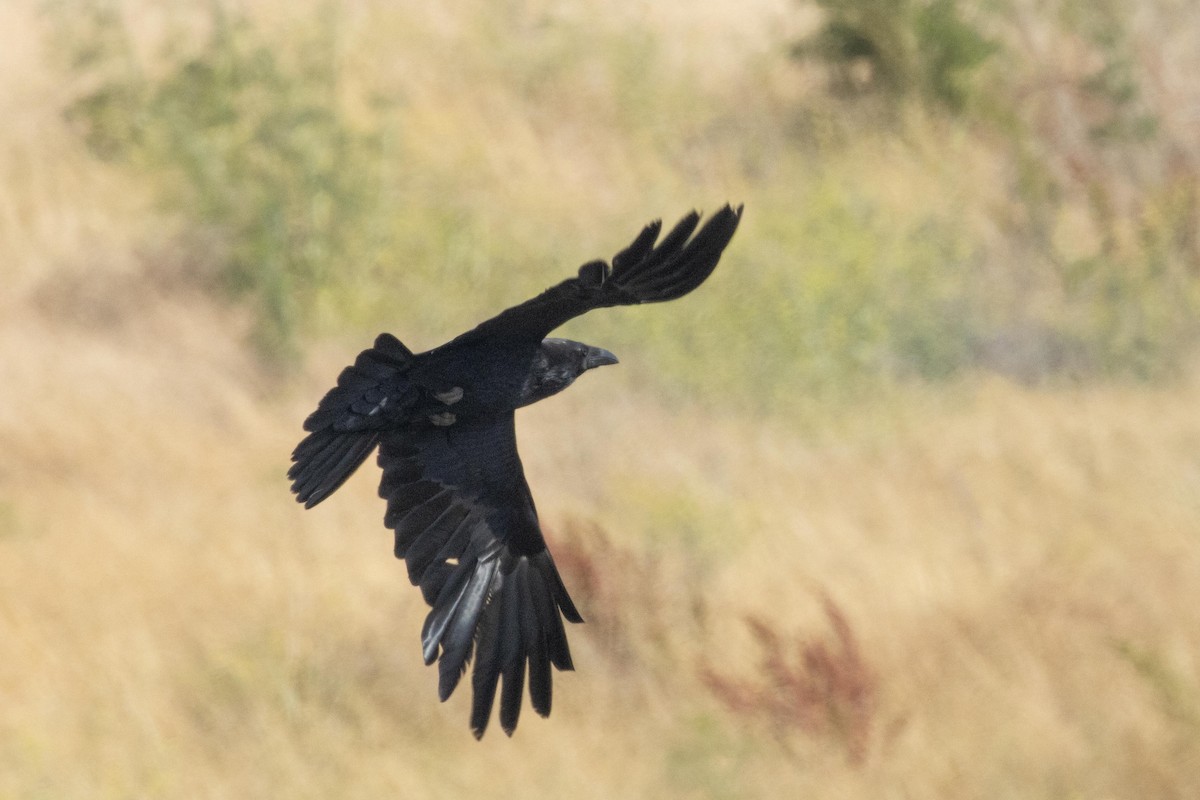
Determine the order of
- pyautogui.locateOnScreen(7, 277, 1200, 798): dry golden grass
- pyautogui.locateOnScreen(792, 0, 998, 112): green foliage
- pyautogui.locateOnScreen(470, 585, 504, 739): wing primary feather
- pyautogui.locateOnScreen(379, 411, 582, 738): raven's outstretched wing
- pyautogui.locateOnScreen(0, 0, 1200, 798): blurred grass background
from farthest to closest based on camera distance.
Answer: pyautogui.locateOnScreen(792, 0, 998, 112): green foliage, pyautogui.locateOnScreen(0, 0, 1200, 798): blurred grass background, pyautogui.locateOnScreen(7, 277, 1200, 798): dry golden grass, pyautogui.locateOnScreen(379, 411, 582, 738): raven's outstretched wing, pyautogui.locateOnScreen(470, 585, 504, 739): wing primary feather

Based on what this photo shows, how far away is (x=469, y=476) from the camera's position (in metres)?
5.59

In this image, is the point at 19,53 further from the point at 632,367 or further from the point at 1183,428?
the point at 1183,428

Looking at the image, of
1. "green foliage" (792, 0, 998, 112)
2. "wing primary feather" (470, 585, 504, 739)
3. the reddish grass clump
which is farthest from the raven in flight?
"green foliage" (792, 0, 998, 112)

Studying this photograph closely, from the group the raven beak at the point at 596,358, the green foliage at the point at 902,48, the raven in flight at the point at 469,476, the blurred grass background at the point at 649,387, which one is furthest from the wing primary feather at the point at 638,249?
the green foliage at the point at 902,48

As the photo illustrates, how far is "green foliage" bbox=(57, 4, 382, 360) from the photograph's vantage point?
494 inches

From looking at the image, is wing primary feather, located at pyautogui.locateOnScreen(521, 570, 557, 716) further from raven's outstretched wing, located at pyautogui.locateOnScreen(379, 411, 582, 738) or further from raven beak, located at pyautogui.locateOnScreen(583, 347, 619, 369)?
raven beak, located at pyautogui.locateOnScreen(583, 347, 619, 369)

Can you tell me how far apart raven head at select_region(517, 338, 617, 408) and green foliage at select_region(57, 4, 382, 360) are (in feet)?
25.4

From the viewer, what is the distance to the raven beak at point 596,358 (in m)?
5.23

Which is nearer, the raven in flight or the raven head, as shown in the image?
the raven in flight

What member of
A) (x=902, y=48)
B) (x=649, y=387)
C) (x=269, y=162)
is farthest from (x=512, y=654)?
(x=902, y=48)

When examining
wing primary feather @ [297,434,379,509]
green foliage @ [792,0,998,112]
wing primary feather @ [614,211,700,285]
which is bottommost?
wing primary feather @ [614,211,700,285]

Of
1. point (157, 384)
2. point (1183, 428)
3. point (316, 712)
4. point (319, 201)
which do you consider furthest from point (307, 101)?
point (1183, 428)

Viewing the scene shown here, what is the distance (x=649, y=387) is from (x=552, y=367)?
7.68m

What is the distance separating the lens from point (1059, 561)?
9.88 meters
